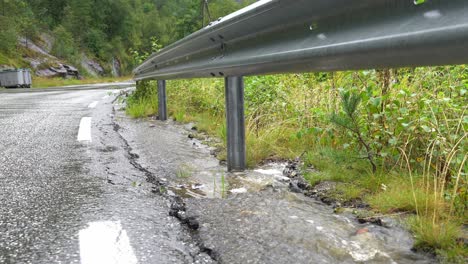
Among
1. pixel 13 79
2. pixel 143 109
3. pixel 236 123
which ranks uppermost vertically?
pixel 13 79

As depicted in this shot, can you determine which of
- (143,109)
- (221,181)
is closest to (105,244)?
(221,181)

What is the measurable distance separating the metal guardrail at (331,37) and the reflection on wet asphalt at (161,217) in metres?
0.60

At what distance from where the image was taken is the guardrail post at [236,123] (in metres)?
3.32

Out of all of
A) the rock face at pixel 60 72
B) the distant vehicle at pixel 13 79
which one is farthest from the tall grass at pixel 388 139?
the rock face at pixel 60 72

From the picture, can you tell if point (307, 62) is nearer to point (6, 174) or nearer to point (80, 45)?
point (6, 174)

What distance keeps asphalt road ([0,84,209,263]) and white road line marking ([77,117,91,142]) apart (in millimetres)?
443

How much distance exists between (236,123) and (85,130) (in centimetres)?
276

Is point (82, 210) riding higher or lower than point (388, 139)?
lower

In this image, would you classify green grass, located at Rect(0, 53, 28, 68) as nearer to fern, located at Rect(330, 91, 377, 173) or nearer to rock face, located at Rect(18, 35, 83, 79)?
rock face, located at Rect(18, 35, 83, 79)

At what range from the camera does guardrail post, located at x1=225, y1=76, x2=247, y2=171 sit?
3318 mm

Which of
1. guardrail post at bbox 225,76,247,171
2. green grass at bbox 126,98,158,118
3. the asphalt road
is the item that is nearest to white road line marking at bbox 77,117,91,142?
the asphalt road

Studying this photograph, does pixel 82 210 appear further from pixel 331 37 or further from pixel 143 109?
pixel 143 109

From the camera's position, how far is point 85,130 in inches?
214

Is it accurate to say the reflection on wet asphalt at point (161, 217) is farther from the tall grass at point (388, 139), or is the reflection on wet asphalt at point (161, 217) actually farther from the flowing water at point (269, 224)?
the tall grass at point (388, 139)
